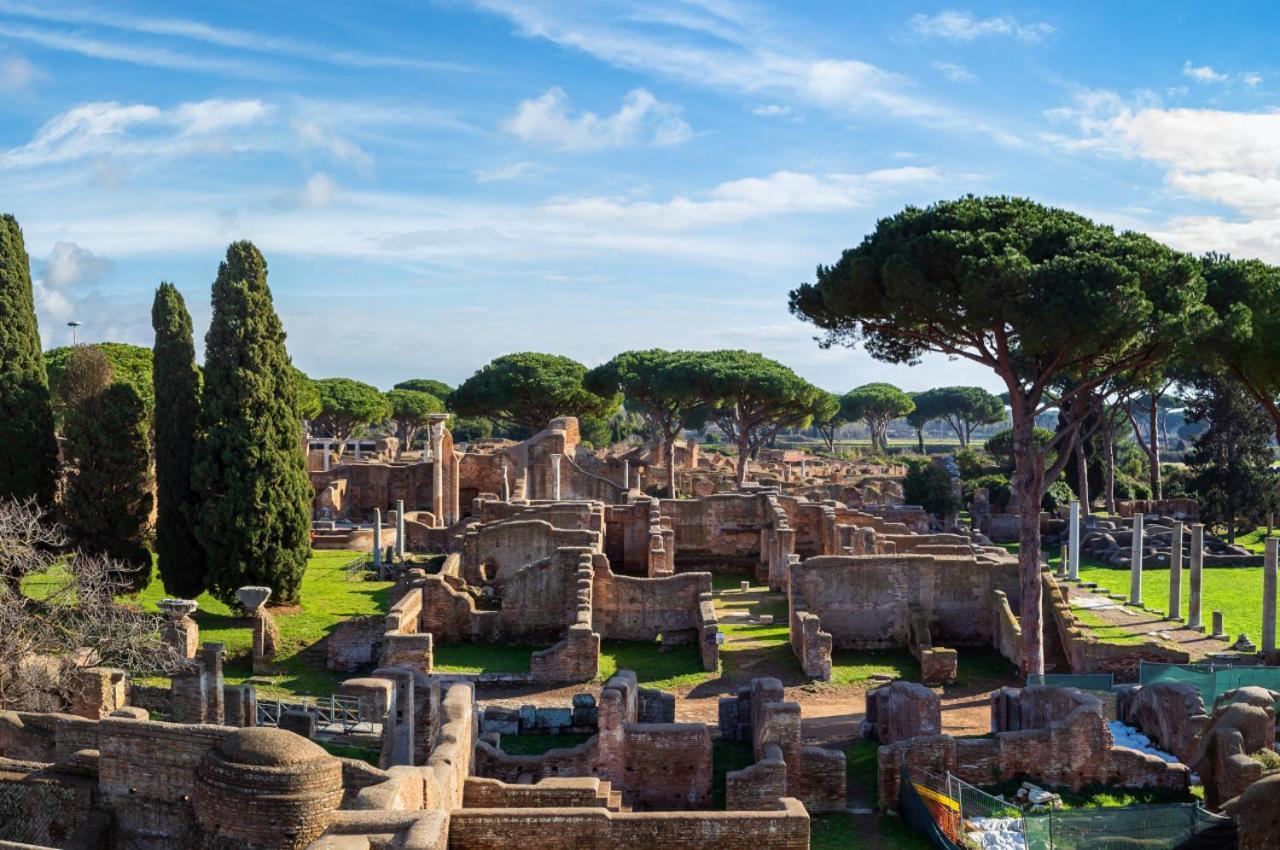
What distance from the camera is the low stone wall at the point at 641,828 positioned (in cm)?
1047

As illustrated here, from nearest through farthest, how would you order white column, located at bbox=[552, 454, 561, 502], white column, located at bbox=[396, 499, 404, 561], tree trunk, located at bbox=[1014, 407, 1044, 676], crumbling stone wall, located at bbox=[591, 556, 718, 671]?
1. tree trunk, located at bbox=[1014, 407, 1044, 676]
2. crumbling stone wall, located at bbox=[591, 556, 718, 671]
3. white column, located at bbox=[396, 499, 404, 561]
4. white column, located at bbox=[552, 454, 561, 502]

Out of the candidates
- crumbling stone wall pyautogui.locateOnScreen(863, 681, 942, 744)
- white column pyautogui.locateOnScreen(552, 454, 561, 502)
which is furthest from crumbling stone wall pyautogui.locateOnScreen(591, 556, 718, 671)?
white column pyautogui.locateOnScreen(552, 454, 561, 502)

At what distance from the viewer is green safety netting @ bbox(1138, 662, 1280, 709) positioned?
55.9 feet

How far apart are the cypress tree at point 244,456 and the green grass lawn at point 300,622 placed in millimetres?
773

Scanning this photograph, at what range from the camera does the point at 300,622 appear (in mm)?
24359

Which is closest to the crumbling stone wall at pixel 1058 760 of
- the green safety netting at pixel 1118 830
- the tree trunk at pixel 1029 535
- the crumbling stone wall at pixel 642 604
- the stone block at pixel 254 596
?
the green safety netting at pixel 1118 830

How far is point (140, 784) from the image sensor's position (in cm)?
1157

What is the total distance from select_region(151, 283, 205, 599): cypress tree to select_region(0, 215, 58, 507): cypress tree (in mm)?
2508

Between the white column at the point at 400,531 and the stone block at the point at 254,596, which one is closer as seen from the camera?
the stone block at the point at 254,596

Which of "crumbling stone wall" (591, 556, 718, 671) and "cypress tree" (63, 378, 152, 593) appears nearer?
"crumbling stone wall" (591, 556, 718, 671)

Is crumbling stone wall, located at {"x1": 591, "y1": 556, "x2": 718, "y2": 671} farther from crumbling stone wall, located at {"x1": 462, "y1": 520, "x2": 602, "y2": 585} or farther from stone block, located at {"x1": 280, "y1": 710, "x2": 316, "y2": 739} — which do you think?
stone block, located at {"x1": 280, "y1": 710, "x2": 316, "y2": 739}

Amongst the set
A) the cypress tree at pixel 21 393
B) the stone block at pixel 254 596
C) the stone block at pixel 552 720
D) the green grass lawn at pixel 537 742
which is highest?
the cypress tree at pixel 21 393

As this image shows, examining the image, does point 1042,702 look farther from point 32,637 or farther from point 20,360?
point 20,360

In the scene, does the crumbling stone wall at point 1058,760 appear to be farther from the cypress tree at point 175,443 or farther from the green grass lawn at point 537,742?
the cypress tree at point 175,443
